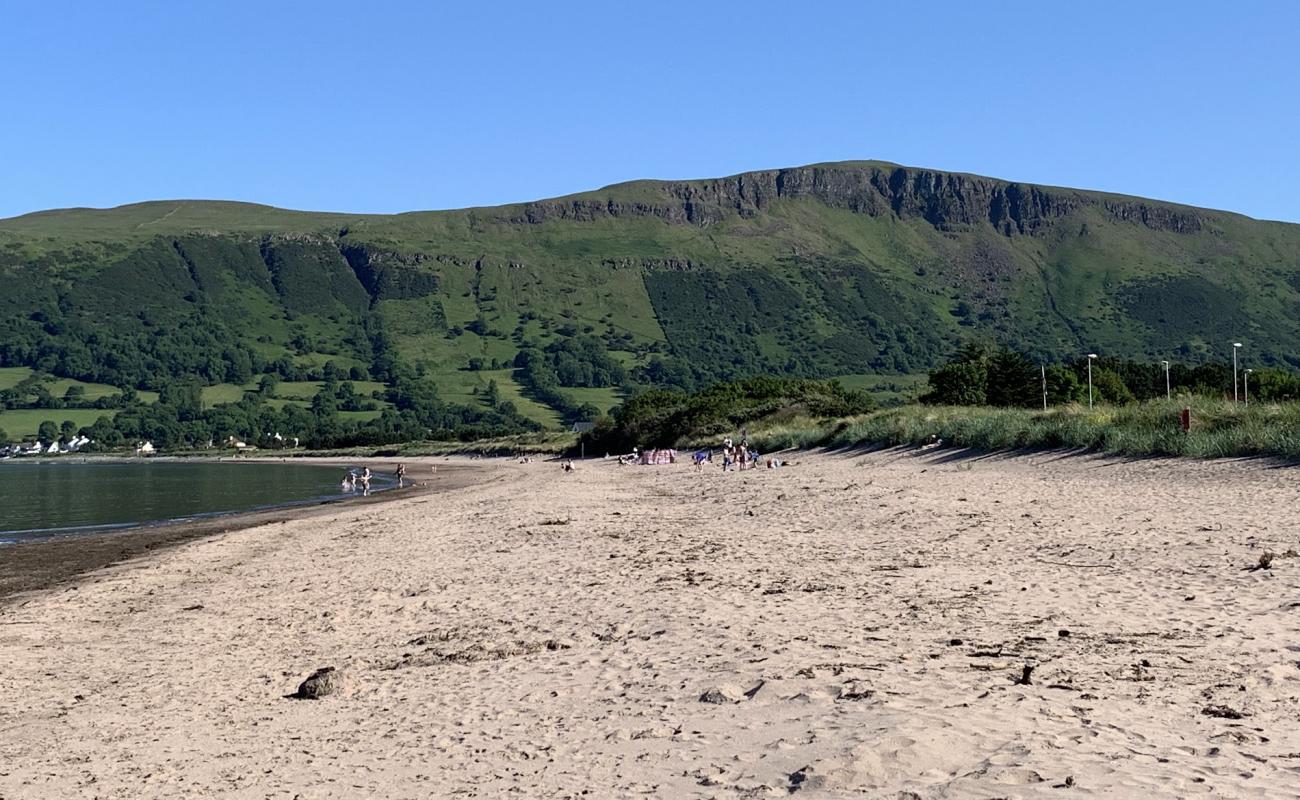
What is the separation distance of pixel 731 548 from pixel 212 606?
7.91 metres

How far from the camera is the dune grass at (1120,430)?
25656mm

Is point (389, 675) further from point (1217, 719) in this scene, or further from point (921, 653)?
point (1217, 719)

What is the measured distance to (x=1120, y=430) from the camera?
30594 mm

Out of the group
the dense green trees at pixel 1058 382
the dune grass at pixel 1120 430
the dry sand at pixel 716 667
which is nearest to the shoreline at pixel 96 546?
the dry sand at pixel 716 667

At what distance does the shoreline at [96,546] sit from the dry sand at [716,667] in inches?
84.4

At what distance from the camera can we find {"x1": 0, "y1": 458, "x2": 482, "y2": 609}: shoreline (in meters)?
20.6

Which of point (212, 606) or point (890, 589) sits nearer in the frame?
point (890, 589)

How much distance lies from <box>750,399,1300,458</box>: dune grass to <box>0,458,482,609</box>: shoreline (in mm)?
22668

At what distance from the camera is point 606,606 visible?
41.3 feet

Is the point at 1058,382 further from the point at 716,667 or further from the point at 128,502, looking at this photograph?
the point at 716,667

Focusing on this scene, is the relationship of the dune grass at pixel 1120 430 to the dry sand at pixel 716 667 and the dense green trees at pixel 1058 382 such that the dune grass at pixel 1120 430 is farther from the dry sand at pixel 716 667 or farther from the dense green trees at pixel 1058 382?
the dense green trees at pixel 1058 382

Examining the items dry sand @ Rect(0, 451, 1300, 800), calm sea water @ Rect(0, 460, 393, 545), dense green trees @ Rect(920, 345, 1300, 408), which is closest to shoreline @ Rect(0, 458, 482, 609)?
calm sea water @ Rect(0, 460, 393, 545)

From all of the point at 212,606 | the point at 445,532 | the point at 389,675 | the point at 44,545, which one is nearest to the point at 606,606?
the point at 389,675

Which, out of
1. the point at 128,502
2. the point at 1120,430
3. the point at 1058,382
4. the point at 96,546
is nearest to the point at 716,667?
the point at 96,546
